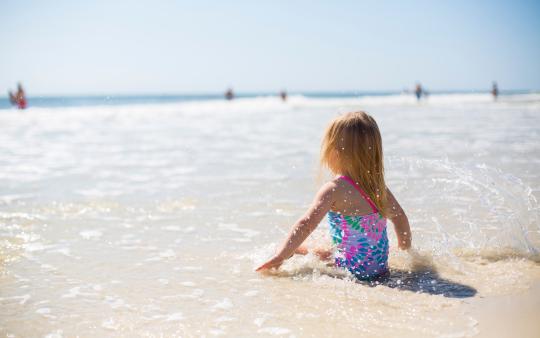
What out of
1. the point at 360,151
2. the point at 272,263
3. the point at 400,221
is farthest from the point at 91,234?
the point at 400,221

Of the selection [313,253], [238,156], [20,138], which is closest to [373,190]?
[313,253]

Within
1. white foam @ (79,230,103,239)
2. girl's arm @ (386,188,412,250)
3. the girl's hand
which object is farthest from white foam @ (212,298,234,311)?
white foam @ (79,230,103,239)

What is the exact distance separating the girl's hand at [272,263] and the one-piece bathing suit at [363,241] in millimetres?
462

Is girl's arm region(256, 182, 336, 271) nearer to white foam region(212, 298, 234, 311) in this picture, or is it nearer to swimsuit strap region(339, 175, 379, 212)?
swimsuit strap region(339, 175, 379, 212)

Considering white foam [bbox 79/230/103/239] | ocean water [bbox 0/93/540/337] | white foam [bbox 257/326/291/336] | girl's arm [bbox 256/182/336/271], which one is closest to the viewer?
white foam [bbox 257/326/291/336]

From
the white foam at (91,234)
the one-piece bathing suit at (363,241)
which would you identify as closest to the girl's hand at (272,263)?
the one-piece bathing suit at (363,241)

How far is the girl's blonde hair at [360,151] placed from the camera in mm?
3279

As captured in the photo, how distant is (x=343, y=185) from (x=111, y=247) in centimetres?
218

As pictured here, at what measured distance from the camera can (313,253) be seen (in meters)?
3.61

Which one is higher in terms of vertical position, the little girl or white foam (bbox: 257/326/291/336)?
the little girl

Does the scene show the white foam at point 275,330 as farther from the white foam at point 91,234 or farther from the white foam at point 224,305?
the white foam at point 91,234

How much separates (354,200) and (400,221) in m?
0.54

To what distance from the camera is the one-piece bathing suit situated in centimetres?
330

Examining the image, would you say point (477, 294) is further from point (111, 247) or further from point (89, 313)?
point (111, 247)
